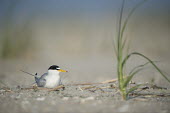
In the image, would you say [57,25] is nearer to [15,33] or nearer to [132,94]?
[15,33]

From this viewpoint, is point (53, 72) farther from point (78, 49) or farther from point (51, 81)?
point (78, 49)

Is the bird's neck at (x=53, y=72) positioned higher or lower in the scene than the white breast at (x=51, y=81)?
higher

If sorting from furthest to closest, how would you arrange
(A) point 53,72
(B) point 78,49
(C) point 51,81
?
1. (B) point 78,49
2. (A) point 53,72
3. (C) point 51,81

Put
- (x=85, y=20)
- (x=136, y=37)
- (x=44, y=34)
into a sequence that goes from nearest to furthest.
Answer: (x=136, y=37) < (x=44, y=34) < (x=85, y=20)

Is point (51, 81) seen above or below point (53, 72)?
below

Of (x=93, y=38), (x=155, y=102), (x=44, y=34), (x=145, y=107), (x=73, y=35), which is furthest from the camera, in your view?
(x=44, y=34)

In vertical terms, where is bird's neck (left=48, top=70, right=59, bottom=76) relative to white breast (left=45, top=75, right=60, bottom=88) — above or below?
above

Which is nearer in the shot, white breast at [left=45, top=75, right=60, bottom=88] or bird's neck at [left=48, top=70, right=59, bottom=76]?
white breast at [left=45, top=75, right=60, bottom=88]

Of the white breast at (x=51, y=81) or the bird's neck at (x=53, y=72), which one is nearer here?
the white breast at (x=51, y=81)

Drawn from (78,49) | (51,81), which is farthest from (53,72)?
(78,49)

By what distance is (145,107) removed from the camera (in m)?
2.68

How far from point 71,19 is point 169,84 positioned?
15983 millimetres

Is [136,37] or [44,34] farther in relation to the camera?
[44,34]

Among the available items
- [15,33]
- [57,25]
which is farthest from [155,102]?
[57,25]
